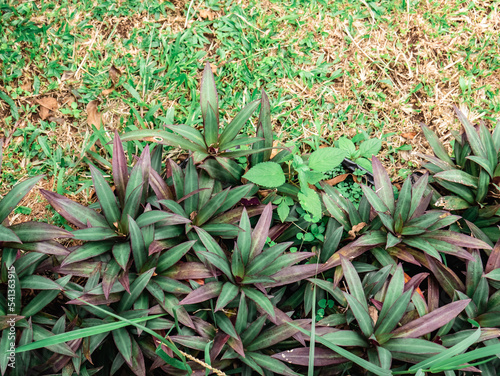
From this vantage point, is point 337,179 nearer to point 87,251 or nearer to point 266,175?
point 266,175

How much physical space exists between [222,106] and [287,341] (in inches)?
58.7

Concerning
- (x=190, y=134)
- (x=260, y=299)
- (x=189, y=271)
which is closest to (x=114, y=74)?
(x=190, y=134)

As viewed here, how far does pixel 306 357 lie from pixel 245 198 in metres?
0.75

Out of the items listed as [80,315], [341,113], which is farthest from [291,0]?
[80,315]

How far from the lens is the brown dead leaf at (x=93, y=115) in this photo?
2395 mm

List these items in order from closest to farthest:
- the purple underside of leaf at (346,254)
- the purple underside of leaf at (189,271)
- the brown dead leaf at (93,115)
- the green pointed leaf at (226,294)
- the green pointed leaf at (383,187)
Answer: the green pointed leaf at (226,294)
the purple underside of leaf at (189,271)
the purple underside of leaf at (346,254)
the green pointed leaf at (383,187)
the brown dead leaf at (93,115)

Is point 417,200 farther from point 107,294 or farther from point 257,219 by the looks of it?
point 107,294

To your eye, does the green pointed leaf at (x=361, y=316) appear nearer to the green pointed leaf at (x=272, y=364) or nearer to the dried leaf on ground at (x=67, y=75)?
the green pointed leaf at (x=272, y=364)

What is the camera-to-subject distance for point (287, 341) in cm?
164

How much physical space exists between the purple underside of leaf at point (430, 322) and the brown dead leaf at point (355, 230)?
0.45m

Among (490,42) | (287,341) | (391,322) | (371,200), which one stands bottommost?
(287,341)

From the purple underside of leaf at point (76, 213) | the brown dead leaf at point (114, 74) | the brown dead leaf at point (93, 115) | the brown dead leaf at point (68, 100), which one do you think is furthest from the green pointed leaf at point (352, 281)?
the brown dead leaf at point (68, 100)

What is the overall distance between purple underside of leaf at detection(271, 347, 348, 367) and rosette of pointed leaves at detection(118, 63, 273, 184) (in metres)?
0.82

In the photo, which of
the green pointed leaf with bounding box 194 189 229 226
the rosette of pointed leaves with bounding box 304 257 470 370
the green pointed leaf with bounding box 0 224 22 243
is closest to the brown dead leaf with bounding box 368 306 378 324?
the rosette of pointed leaves with bounding box 304 257 470 370
